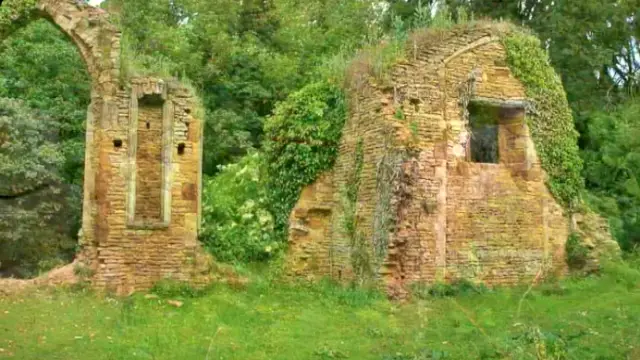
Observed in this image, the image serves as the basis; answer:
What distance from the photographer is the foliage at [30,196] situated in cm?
1655

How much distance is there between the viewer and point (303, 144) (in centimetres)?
1362

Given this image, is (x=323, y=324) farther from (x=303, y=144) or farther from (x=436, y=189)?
(x=303, y=144)

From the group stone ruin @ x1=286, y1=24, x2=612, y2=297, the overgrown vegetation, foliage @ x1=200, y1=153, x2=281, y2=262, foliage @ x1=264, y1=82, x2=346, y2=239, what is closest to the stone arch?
the overgrown vegetation

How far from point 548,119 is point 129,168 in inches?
304

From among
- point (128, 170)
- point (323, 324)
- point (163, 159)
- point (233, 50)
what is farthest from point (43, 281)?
point (233, 50)

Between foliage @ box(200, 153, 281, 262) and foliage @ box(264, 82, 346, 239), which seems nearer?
foliage @ box(200, 153, 281, 262)

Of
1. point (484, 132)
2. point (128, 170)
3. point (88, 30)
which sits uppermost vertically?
point (88, 30)

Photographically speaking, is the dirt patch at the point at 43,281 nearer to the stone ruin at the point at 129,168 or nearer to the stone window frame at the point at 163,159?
the stone ruin at the point at 129,168

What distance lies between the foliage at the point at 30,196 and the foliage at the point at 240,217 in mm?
4175

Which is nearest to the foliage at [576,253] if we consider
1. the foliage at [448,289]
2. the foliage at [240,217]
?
the foliage at [448,289]

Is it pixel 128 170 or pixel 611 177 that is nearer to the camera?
pixel 128 170

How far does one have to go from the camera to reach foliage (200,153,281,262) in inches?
525

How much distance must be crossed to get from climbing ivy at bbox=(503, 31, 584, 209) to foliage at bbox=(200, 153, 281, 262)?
522 cm

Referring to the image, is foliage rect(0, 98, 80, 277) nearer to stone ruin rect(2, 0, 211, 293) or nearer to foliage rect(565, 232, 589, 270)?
stone ruin rect(2, 0, 211, 293)
